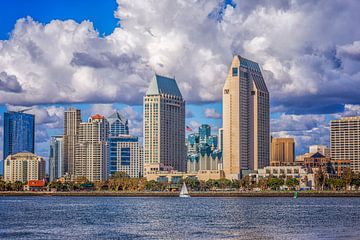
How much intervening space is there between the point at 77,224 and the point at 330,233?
36956 mm

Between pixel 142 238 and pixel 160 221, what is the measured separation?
30280 millimetres

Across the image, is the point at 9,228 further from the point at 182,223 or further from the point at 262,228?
the point at 262,228

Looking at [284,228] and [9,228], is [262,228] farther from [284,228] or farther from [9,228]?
[9,228]

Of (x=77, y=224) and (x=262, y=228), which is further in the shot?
(x=77, y=224)

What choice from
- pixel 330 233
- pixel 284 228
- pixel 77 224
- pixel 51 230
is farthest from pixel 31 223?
pixel 330 233

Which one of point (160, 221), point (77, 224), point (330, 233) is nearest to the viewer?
point (330, 233)

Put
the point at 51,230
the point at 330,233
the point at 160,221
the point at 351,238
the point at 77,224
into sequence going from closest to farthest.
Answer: the point at 351,238 < the point at 330,233 < the point at 51,230 < the point at 77,224 < the point at 160,221

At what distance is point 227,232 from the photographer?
95.4 meters

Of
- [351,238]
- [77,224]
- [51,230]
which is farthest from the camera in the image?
[77,224]

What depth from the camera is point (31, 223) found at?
378 feet

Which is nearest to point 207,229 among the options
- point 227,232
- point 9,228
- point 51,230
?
point 227,232

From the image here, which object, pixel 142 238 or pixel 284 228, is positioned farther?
pixel 284 228

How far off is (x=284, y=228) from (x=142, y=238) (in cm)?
2258

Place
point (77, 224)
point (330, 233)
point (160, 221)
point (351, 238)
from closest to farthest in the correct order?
point (351, 238)
point (330, 233)
point (77, 224)
point (160, 221)
